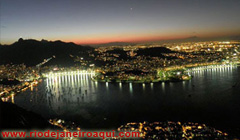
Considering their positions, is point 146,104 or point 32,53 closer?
point 146,104

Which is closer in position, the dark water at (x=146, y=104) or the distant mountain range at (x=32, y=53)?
the dark water at (x=146, y=104)

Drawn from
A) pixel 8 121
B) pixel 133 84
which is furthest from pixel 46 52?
pixel 8 121

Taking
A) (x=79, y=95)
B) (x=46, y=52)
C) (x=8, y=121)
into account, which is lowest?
(x=79, y=95)

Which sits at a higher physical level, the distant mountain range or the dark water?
the distant mountain range

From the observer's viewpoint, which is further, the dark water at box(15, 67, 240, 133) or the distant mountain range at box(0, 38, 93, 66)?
the distant mountain range at box(0, 38, 93, 66)

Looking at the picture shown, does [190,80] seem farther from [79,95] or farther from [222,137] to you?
[222,137]

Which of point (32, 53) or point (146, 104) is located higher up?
point (32, 53)

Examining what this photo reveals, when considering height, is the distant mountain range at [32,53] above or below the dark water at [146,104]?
above

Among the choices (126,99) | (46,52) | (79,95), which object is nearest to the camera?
(126,99)
